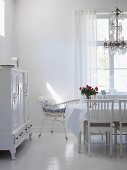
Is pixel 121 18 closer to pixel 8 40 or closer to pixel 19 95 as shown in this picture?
pixel 8 40

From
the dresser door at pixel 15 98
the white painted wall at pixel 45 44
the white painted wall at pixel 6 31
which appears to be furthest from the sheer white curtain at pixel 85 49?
the dresser door at pixel 15 98

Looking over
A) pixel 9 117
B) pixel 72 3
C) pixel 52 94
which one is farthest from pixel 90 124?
pixel 72 3

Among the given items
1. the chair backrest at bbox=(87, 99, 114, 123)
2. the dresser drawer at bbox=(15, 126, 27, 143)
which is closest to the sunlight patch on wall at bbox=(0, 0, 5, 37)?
the dresser drawer at bbox=(15, 126, 27, 143)

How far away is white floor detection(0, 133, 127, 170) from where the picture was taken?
3.76 metres

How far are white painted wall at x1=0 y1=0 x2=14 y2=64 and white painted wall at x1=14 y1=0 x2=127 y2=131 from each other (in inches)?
11.1

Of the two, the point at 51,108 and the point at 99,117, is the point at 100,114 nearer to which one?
the point at 99,117

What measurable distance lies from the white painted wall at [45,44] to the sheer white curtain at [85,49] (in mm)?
182

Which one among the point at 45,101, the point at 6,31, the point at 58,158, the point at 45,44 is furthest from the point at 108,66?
the point at 58,158

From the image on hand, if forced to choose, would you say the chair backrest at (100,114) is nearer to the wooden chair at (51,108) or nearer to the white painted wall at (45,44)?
the wooden chair at (51,108)

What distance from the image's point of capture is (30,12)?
6520 millimetres

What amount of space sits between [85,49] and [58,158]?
2843 millimetres

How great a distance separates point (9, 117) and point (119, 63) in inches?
129

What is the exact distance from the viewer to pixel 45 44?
6520 mm

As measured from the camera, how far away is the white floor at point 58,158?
3.76 m
